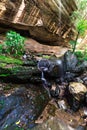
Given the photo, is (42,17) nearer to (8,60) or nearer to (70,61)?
(70,61)

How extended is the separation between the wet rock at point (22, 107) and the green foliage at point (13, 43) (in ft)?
7.27

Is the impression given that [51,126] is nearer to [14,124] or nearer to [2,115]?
[14,124]

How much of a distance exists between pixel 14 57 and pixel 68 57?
3164mm

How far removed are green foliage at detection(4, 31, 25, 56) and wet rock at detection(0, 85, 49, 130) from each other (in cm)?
222

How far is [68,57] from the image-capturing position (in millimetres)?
9750

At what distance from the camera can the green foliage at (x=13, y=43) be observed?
8219 mm

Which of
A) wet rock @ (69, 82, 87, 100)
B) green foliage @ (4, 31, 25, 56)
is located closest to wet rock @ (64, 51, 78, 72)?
wet rock @ (69, 82, 87, 100)

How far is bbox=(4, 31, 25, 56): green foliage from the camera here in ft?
27.0

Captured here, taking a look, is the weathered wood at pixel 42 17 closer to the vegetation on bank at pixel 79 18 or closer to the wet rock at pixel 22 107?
the vegetation on bank at pixel 79 18

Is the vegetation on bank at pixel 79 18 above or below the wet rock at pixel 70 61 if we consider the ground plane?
above

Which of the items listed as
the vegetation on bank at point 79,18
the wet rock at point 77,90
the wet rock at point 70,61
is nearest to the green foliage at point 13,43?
the wet rock at point 70,61

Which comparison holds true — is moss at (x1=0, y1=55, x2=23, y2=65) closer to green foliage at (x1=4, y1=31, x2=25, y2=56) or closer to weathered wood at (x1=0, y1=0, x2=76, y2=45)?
green foliage at (x1=4, y1=31, x2=25, y2=56)

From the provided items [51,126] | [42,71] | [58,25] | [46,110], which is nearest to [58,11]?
[58,25]

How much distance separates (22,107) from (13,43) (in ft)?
11.1
